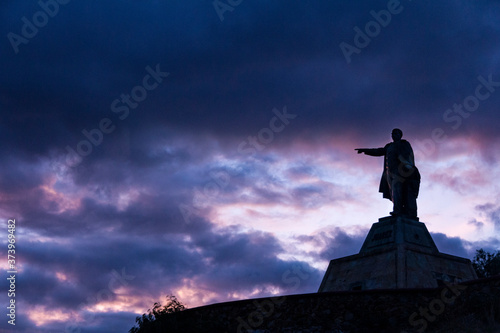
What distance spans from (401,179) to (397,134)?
196 centimetres

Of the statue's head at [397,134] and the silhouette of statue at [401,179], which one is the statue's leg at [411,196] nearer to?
the silhouette of statue at [401,179]

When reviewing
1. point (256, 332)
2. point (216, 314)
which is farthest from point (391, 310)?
point (216, 314)

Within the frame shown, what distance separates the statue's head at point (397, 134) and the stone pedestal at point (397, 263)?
329cm

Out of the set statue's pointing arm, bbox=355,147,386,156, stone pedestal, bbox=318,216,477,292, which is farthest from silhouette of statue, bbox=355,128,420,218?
stone pedestal, bbox=318,216,477,292

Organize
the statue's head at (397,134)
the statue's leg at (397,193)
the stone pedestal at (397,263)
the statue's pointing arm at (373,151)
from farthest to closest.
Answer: the statue's pointing arm at (373,151), the statue's head at (397,134), the statue's leg at (397,193), the stone pedestal at (397,263)

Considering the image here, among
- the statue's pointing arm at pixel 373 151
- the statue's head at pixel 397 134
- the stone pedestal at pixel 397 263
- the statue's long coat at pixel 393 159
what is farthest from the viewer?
the statue's pointing arm at pixel 373 151

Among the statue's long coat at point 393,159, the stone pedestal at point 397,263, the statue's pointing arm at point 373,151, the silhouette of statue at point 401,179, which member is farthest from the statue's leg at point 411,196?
the statue's pointing arm at point 373,151

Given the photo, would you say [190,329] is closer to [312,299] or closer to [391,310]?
[312,299]

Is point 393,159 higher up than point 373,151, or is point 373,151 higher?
point 373,151

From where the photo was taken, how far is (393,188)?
23609 millimetres

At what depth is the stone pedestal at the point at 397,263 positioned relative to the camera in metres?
21.0

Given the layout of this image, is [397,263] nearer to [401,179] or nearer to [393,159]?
[401,179]

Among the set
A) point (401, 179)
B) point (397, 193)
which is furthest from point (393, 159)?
point (397, 193)

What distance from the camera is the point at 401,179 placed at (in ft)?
77.2
